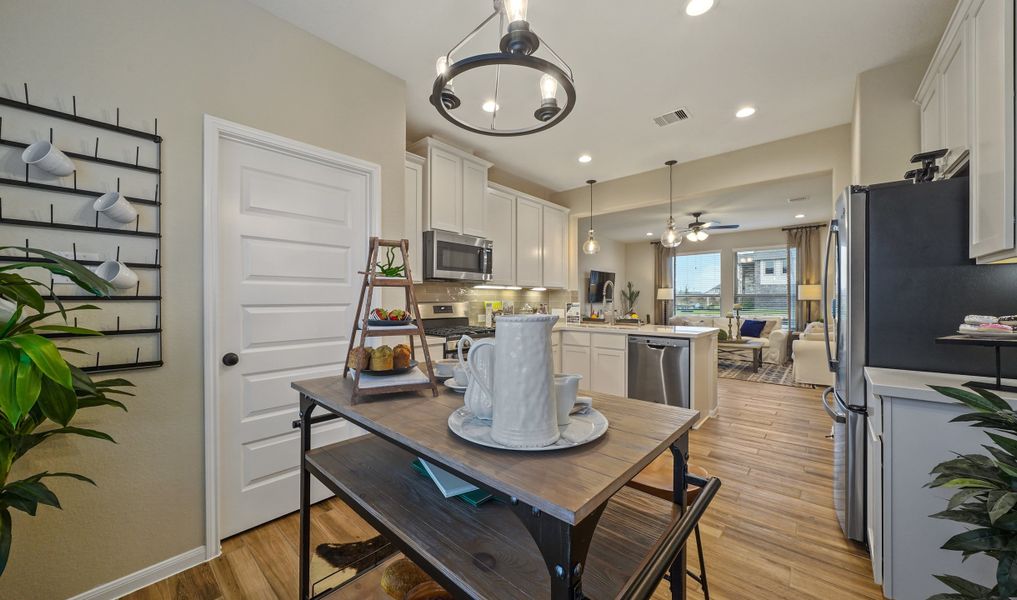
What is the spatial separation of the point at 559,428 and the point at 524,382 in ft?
0.62

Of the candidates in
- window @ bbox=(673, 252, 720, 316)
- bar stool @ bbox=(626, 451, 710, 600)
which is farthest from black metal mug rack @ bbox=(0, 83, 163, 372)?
window @ bbox=(673, 252, 720, 316)

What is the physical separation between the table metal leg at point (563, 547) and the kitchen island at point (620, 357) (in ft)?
9.57

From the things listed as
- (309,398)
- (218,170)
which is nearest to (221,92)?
(218,170)

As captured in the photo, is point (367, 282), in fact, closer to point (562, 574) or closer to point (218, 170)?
point (562, 574)

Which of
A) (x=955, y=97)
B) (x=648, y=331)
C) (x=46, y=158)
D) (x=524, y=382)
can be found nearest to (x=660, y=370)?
(x=648, y=331)

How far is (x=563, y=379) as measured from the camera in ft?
2.74

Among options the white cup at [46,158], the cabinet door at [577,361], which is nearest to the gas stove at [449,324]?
the cabinet door at [577,361]

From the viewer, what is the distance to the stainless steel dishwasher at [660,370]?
350cm

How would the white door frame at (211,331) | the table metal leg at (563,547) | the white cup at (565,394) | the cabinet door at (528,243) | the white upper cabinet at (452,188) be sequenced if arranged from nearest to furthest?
the table metal leg at (563,547)
the white cup at (565,394)
the white door frame at (211,331)
the white upper cabinet at (452,188)
the cabinet door at (528,243)

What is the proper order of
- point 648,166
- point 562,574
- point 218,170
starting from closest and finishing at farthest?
point 562,574
point 218,170
point 648,166

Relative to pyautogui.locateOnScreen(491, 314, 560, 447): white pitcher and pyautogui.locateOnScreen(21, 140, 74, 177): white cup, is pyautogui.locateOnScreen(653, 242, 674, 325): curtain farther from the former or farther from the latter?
pyautogui.locateOnScreen(21, 140, 74, 177): white cup

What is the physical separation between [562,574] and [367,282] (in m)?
0.94

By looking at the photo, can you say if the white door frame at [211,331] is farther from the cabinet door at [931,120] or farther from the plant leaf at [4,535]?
the cabinet door at [931,120]

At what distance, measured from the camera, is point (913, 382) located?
4.79 feet
